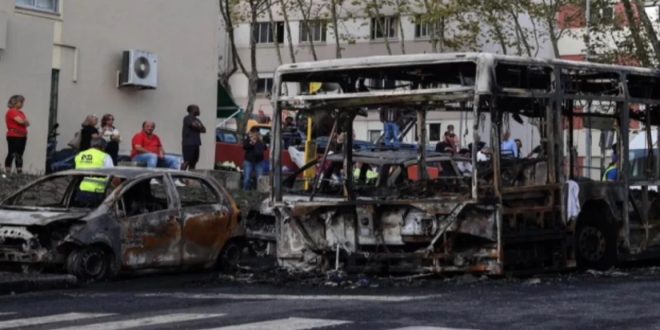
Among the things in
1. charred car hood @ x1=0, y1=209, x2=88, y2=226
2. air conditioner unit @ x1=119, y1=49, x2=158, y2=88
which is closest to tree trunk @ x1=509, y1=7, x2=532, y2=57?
air conditioner unit @ x1=119, y1=49, x2=158, y2=88

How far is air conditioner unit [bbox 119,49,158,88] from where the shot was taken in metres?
30.1

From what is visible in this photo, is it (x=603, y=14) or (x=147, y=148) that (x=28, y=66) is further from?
(x=603, y=14)

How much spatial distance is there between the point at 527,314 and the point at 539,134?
15.0 feet

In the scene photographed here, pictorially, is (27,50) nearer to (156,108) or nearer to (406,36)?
(156,108)

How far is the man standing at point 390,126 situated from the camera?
16094 millimetres

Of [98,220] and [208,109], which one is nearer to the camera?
[98,220]

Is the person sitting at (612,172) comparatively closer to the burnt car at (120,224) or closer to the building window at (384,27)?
the burnt car at (120,224)

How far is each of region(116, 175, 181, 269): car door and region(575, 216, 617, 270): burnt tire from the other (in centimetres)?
478

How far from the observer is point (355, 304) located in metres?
12.2

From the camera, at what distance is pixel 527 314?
36.6 feet

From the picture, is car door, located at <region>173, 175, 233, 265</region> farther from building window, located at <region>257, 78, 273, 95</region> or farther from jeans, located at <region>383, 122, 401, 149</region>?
building window, located at <region>257, 78, 273, 95</region>

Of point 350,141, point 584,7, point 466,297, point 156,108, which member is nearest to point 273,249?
point 350,141

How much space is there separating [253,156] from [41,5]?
6.18m

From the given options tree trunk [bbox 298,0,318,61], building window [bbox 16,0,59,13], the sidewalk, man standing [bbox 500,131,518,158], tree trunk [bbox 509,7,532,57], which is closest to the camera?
the sidewalk
